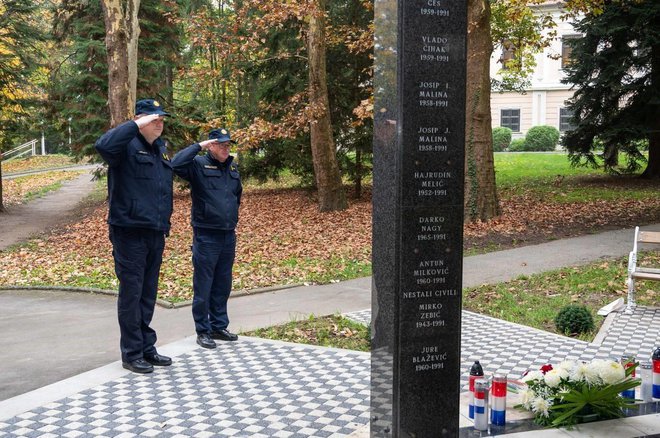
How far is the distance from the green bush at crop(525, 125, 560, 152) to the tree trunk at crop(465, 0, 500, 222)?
30225 millimetres

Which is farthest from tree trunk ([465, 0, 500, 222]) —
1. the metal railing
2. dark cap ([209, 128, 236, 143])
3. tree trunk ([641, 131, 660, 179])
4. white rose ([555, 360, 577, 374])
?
the metal railing

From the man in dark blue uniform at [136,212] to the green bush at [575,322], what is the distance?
185 inches

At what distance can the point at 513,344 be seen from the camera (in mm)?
7680

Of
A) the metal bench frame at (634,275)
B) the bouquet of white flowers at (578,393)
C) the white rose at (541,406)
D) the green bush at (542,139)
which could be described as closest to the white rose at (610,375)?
the bouquet of white flowers at (578,393)

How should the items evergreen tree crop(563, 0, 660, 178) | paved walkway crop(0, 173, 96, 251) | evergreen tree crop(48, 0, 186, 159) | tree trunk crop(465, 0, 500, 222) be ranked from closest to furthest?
tree trunk crop(465, 0, 500, 222) < paved walkway crop(0, 173, 96, 251) < evergreen tree crop(563, 0, 660, 178) < evergreen tree crop(48, 0, 186, 159)

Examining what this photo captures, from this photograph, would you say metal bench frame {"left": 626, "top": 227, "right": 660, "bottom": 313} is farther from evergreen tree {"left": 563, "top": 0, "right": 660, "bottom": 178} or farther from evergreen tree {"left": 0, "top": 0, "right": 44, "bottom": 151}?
evergreen tree {"left": 0, "top": 0, "right": 44, "bottom": 151}

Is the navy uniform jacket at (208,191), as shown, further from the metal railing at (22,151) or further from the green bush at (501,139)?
the metal railing at (22,151)

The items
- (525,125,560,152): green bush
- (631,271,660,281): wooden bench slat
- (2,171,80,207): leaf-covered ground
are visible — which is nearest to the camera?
(631,271,660,281): wooden bench slat

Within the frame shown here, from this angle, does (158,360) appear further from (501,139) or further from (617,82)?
(501,139)

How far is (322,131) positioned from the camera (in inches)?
819

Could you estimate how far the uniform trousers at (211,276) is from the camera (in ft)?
24.9

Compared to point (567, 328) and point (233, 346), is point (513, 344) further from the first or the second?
point (233, 346)

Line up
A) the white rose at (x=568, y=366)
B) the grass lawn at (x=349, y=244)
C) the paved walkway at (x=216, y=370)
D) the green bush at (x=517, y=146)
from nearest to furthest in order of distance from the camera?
the white rose at (x=568, y=366) → the paved walkway at (x=216, y=370) → the grass lawn at (x=349, y=244) → the green bush at (x=517, y=146)

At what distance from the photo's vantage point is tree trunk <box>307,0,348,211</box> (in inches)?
793
